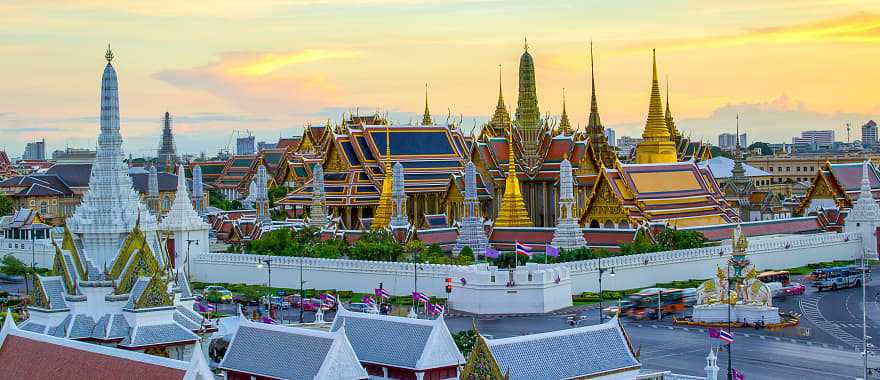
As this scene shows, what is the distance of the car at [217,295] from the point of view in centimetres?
6650

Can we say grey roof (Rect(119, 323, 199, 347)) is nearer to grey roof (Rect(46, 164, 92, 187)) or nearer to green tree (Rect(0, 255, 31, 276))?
green tree (Rect(0, 255, 31, 276))

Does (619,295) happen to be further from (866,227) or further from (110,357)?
(110,357)

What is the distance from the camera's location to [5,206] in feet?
380

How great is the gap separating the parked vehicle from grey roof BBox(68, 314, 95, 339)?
3603 cm

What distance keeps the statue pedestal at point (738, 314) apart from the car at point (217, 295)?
2004cm

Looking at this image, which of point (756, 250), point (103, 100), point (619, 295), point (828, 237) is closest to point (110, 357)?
point (103, 100)

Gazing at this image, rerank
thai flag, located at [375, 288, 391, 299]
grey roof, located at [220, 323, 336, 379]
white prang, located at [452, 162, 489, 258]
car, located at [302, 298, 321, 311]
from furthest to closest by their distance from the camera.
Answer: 1. white prang, located at [452, 162, 489, 258]
2. car, located at [302, 298, 321, 311]
3. thai flag, located at [375, 288, 391, 299]
4. grey roof, located at [220, 323, 336, 379]

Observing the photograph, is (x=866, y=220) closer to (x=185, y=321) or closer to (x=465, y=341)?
(x=465, y=341)

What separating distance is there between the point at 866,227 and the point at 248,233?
34688mm

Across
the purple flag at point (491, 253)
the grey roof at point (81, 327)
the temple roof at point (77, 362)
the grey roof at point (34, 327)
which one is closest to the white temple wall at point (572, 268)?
the purple flag at point (491, 253)

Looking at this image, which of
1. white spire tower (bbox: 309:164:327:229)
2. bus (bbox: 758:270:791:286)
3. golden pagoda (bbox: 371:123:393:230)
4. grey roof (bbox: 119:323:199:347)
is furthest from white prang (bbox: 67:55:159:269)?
white spire tower (bbox: 309:164:327:229)

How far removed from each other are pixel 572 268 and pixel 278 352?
3177 centimetres

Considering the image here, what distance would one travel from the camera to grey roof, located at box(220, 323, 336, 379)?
3403 centimetres

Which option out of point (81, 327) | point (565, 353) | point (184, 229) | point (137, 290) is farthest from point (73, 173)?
point (565, 353)
